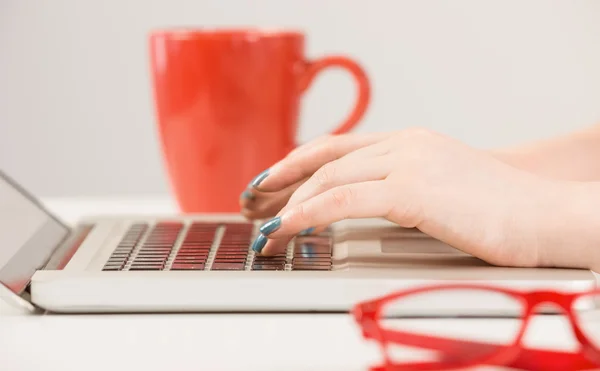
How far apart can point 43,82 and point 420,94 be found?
0.62m

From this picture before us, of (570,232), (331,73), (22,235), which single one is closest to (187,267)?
(22,235)

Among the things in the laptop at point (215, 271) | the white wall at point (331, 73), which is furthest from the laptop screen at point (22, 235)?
the white wall at point (331, 73)

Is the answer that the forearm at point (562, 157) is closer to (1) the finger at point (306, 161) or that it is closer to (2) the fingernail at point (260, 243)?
(1) the finger at point (306, 161)

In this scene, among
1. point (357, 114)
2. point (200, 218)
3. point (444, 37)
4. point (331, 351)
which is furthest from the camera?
point (444, 37)

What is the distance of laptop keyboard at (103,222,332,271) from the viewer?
550mm

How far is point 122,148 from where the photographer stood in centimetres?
151

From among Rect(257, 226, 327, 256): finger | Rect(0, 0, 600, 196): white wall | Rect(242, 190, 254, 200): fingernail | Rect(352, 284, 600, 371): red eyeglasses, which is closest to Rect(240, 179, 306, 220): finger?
Rect(242, 190, 254, 200): fingernail

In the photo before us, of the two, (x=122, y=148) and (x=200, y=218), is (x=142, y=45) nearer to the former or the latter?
(x=122, y=148)

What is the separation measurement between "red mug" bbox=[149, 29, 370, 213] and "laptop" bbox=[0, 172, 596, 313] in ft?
0.53

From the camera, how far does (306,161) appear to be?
65cm

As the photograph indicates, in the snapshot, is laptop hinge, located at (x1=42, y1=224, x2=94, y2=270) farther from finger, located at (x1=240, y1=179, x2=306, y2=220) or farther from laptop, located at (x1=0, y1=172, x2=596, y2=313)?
finger, located at (x1=240, y1=179, x2=306, y2=220)

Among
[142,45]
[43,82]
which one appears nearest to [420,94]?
[142,45]

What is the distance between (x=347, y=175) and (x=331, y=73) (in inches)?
36.5

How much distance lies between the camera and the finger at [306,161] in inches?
25.5
